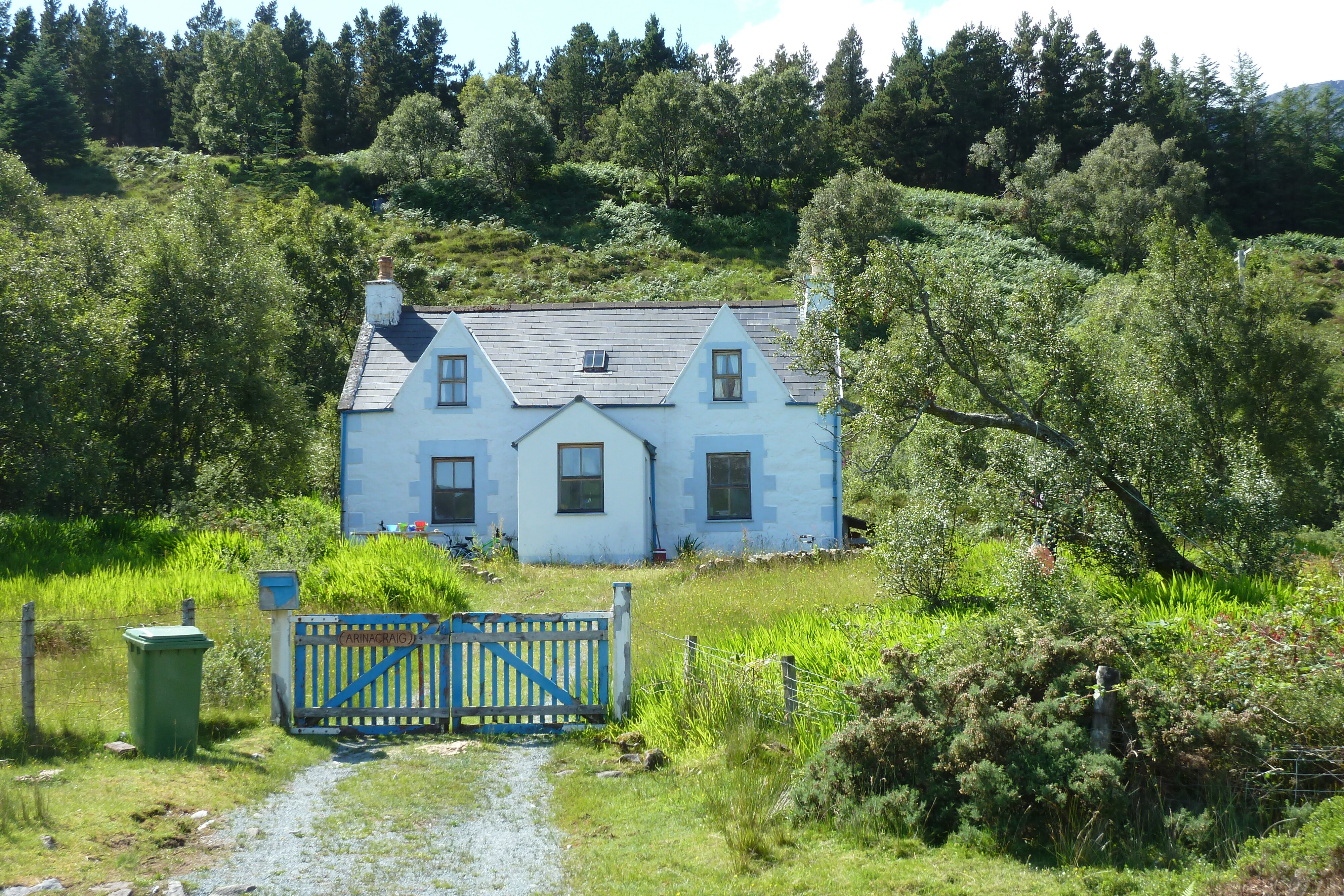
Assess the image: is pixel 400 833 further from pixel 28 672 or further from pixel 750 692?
pixel 28 672

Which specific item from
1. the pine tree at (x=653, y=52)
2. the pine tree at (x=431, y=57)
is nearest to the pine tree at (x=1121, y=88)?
the pine tree at (x=653, y=52)

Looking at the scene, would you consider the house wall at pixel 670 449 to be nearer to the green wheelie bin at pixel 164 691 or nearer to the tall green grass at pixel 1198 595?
the tall green grass at pixel 1198 595

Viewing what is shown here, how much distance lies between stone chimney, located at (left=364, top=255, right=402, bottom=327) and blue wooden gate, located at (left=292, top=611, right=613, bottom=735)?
A: 675 inches

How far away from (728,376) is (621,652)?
46.7ft

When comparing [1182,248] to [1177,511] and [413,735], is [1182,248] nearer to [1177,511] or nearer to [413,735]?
[1177,511]

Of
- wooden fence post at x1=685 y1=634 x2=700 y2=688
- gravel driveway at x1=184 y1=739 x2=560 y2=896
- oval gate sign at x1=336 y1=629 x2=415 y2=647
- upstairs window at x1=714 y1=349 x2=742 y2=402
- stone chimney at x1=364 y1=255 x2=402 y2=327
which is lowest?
gravel driveway at x1=184 y1=739 x2=560 y2=896

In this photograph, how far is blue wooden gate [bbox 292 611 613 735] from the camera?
379 inches

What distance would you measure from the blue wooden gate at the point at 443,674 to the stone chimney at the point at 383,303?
17.1m

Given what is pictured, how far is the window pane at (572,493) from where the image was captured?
22203mm

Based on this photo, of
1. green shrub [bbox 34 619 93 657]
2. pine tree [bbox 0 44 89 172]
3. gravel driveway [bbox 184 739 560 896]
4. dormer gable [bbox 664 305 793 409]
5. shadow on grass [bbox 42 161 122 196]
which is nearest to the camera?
gravel driveway [bbox 184 739 560 896]

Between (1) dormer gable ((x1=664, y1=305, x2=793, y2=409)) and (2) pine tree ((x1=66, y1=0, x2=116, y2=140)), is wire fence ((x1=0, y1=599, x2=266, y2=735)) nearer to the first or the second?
(1) dormer gable ((x1=664, y1=305, x2=793, y2=409))

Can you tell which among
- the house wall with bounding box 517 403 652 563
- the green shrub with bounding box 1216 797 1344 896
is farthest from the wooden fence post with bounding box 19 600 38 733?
→ the house wall with bounding box 517 403 652 563

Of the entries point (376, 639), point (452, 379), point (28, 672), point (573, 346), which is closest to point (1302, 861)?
point (376, 639)

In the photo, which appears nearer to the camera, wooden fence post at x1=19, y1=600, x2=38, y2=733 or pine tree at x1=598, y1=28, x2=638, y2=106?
wooden fence post at x1=19, y1=600, x2=38, y2=733
